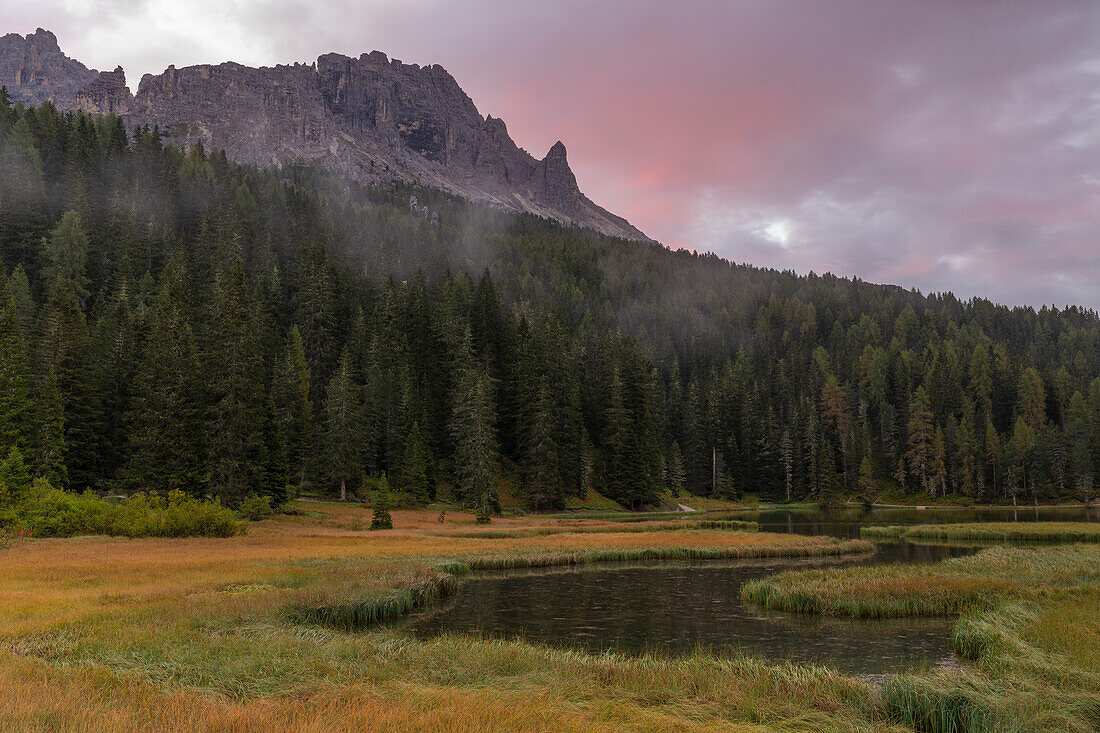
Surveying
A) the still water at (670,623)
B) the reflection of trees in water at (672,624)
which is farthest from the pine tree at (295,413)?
the reflection of trees in water at (672,624)

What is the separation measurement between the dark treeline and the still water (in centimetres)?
3576

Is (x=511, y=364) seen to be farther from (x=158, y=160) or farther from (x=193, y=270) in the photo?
(x=158, y=160)

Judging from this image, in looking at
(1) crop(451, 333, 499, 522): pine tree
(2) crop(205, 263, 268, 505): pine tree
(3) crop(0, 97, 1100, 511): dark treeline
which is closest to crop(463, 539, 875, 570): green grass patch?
(2) crop(205, 263, 268, 505): pine tree

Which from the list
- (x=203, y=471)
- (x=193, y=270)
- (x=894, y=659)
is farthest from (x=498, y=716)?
(x=193, y=270)

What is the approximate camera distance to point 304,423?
80.3m

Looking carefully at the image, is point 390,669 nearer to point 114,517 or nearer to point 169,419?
point 114,517

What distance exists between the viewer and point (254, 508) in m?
55.7

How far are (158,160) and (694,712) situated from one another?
14646 centimetres

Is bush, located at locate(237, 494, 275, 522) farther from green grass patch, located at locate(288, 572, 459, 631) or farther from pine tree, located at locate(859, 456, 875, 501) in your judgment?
pine tree, located at locate(859, 456, 875, 501)

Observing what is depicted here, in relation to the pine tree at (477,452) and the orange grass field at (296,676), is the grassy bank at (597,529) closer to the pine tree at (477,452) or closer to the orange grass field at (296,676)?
the pine tree at (477,452)

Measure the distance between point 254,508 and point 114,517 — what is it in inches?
479

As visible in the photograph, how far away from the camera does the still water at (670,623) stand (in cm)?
2047

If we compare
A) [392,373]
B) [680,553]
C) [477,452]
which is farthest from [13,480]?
[392,373]

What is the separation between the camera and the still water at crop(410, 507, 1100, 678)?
2047cm
